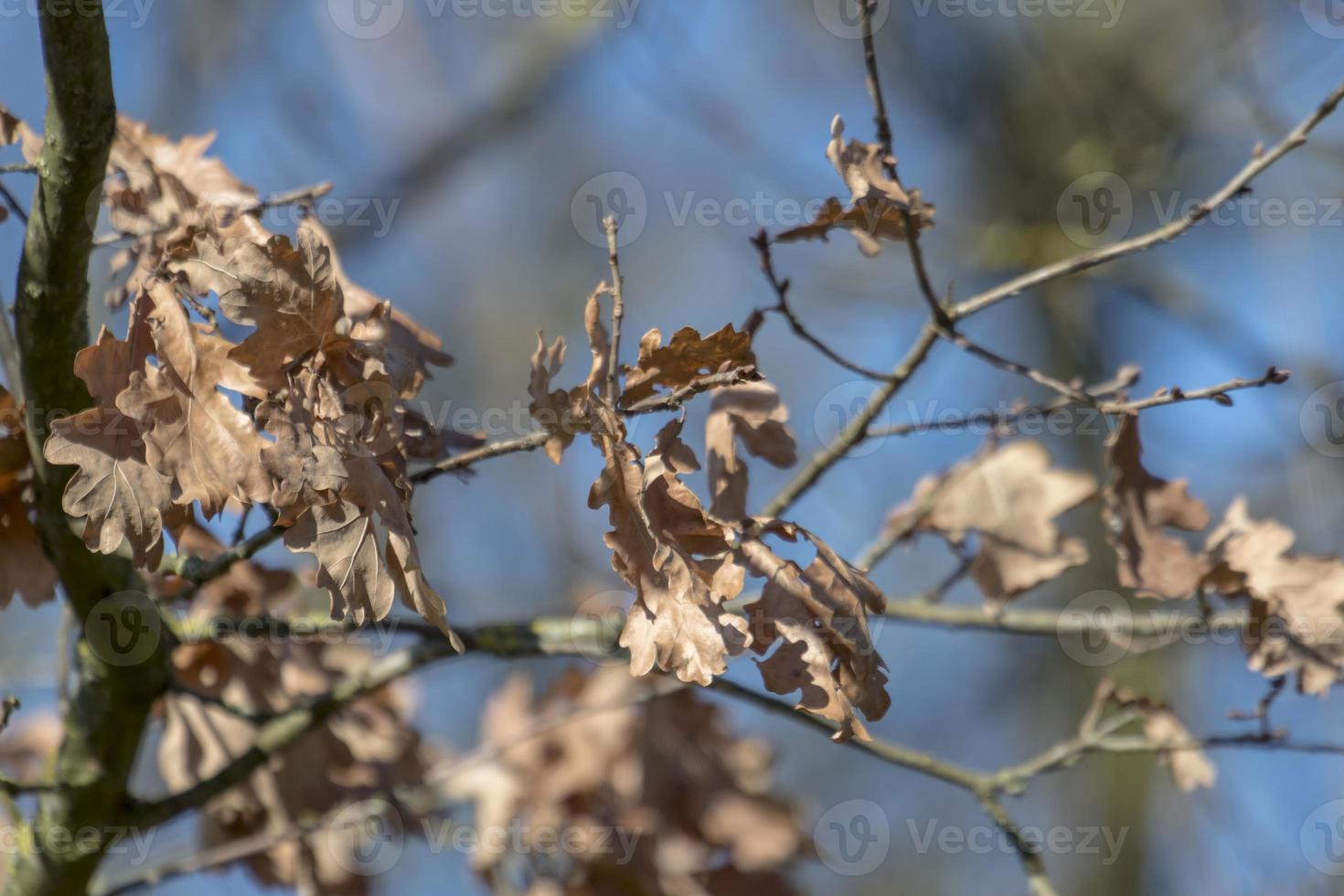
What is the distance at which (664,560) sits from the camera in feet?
3.31

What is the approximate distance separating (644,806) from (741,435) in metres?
1.04

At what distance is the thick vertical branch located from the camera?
108 centimetres

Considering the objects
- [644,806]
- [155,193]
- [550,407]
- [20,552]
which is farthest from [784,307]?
[644,806]

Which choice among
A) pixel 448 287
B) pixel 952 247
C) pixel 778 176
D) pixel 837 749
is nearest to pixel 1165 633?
pixel 778 176

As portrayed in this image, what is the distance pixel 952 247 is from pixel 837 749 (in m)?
3.03

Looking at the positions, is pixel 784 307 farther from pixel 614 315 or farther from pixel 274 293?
pixel 274 293

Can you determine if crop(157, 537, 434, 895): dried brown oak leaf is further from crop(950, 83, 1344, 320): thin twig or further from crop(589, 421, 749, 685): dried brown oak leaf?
crop(950, 83, 1344, 320): thin twig

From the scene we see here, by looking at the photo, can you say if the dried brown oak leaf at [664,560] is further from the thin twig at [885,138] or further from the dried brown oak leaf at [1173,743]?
the dried brown oak leaf at [1173,743]

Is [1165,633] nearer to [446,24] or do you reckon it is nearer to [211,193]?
[211,193]

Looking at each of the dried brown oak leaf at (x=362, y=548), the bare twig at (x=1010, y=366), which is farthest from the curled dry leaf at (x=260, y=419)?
the bare twig at (x=1010, y=366)

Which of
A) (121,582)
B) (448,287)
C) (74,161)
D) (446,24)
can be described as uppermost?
(446,24)

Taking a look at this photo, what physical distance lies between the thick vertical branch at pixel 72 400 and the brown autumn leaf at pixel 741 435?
0.68 m

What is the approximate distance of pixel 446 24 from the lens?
6102 mm

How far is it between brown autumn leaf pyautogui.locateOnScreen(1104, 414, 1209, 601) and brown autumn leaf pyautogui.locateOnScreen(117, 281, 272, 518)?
1.01m
